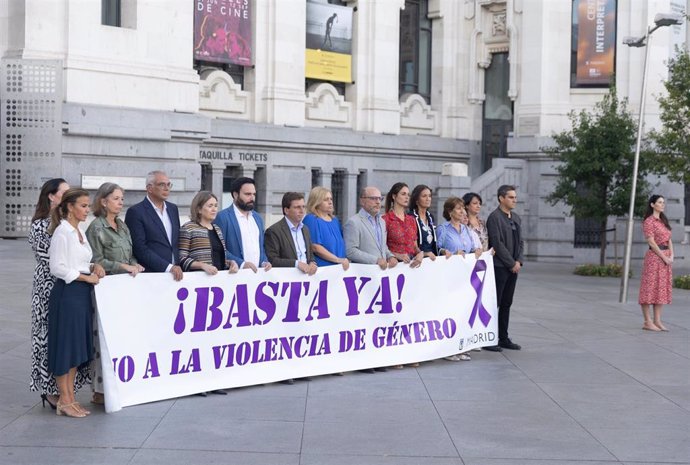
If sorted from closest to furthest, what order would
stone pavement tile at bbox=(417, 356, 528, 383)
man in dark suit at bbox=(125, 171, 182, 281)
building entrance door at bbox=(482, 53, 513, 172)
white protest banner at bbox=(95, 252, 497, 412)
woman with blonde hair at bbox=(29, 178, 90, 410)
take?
woman with blonde hair at bbox=(29, 178, 90, 410), white protest banner at bbox=(95, 252, 497, 412), man in dark suit at bbox=(125, 171, 182, 281), stone pavement tile at bbox=(417, 356, 528, 383), building entrance door at bbox=(482, 53, 513, 172)

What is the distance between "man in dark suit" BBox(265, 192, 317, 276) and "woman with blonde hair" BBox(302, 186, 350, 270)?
10.9 inches

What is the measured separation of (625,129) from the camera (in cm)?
3238

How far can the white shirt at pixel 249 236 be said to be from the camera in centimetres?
1212

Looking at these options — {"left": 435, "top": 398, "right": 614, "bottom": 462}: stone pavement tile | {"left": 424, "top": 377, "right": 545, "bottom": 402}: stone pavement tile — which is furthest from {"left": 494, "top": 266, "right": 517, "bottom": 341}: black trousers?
{"left": 435, "top": 398, "right": 614, "bottom": 462}: stone pavement tile

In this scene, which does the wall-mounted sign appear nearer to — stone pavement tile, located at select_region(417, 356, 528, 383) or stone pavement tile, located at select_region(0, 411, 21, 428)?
stone pavement tile, located at select_region(417, 356, 528, 383)

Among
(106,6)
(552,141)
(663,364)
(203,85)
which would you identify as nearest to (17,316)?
(663,364)

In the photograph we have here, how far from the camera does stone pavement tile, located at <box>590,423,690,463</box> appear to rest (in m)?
9.12

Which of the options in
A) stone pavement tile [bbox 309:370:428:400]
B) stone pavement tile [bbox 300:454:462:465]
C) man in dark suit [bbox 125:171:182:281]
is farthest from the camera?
stone pavement tile [bbox 309:370:428:400]

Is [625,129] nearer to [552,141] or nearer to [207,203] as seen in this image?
[552,141]

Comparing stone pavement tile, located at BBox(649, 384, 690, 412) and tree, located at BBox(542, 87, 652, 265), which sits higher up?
tree, located at BBox(542, 87, 652, 265)

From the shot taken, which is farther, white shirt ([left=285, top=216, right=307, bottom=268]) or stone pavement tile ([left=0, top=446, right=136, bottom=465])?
white shirt ([left=285, top=216, right=307, bottom=268])

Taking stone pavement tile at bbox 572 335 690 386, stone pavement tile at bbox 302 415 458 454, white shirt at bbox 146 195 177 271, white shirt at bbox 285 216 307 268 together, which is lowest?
stone pavement tile at bbox 572 335 690 386

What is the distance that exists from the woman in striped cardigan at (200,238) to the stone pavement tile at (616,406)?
358cm

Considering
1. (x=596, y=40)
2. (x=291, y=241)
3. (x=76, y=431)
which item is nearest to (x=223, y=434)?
(x=76, y=431)
